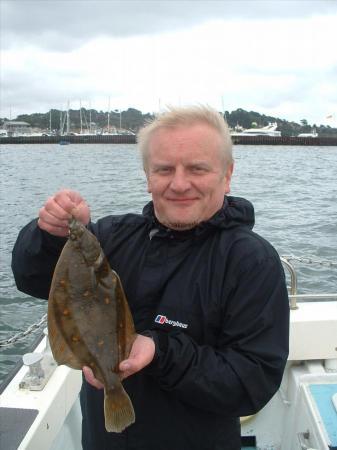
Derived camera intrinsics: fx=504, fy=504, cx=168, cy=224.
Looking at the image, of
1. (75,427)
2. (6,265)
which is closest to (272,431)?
(75,427)

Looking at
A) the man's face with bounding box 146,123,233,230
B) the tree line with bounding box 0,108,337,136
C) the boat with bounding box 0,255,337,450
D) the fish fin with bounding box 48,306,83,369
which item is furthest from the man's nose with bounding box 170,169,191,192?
the tree line with bounding box 0,108,337,136

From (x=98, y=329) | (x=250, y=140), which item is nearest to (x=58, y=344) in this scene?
(x=98, y=329)

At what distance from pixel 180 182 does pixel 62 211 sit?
522 mm

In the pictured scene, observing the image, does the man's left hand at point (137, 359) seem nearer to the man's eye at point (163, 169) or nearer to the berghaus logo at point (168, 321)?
the berghaus logo at point (168, 321)

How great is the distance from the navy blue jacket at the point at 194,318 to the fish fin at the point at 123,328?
0.11 meters

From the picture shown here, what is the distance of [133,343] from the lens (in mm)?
2082

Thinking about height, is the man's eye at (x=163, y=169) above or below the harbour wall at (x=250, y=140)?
above

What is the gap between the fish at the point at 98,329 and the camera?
2070 mm

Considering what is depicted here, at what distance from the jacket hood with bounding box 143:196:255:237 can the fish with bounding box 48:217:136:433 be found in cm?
45

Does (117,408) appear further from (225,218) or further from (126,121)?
(126,121)

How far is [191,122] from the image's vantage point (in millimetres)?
2246

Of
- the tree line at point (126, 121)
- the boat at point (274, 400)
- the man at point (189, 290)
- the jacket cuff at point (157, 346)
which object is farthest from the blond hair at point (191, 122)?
the tree line at point (126, 121)

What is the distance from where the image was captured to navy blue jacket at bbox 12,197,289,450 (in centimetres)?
208

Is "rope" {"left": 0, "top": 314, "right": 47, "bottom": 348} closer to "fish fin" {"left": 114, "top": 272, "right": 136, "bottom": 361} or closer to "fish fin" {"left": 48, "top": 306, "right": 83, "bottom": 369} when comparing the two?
"fish fin" {"left": 48, "top": 306, "right": 83, "bottom": 369}
